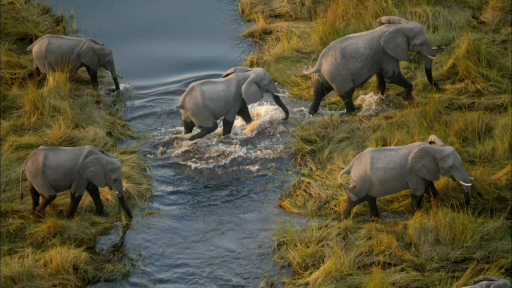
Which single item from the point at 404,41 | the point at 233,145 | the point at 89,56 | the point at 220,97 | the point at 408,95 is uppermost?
the point at 404,41

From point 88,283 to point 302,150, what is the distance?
10.9 feet

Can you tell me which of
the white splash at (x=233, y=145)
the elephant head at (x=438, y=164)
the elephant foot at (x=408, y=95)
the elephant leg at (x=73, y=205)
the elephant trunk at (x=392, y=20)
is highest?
the elephant trunk at (x=392, y=20)

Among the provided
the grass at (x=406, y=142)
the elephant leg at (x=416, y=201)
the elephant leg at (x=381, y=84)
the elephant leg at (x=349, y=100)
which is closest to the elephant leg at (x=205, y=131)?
the grass at (x=406, y=142)

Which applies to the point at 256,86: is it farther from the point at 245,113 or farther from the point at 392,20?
the point at 392,20

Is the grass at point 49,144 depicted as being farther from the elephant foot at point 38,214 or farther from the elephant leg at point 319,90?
the elephant leg at point 319,90

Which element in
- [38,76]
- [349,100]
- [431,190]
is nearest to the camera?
[431,190]

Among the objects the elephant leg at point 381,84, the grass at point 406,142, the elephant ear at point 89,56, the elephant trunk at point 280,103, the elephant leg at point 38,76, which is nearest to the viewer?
the grass at point 406,142

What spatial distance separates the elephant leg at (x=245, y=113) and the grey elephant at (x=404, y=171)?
2.56 m

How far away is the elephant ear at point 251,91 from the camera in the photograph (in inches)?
384

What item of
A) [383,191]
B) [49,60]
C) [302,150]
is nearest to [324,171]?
[302,150]

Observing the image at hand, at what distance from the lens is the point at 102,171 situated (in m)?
8.04

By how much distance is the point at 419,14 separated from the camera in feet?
41.3

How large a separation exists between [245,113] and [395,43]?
2.00 metres

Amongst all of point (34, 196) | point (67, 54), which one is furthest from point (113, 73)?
point (34, 196)
